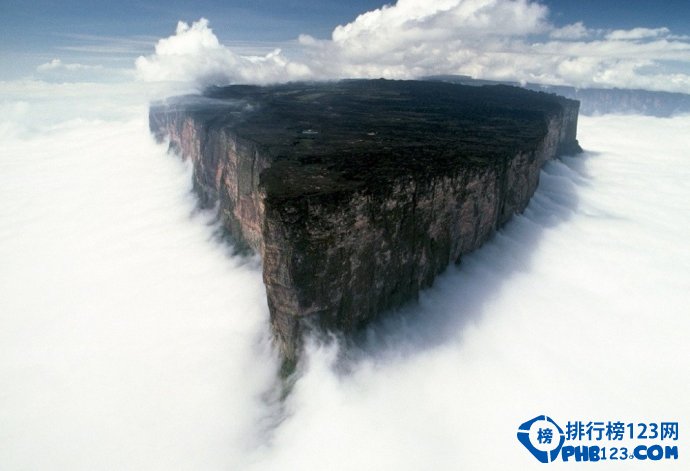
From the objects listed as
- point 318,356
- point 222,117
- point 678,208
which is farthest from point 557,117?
point 318,356

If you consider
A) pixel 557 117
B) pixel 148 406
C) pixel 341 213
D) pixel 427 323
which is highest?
pixel 557 117

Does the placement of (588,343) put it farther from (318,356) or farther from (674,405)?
(318,356)

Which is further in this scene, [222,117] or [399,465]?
[222,117]

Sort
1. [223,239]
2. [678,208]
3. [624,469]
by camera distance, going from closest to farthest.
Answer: [624,469] → [223,239] → [678,208]

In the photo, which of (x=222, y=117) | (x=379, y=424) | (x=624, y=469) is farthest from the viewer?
(x=222, y=117)

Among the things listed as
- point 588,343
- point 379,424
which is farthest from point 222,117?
point 588,343

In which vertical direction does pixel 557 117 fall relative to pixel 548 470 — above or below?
above
